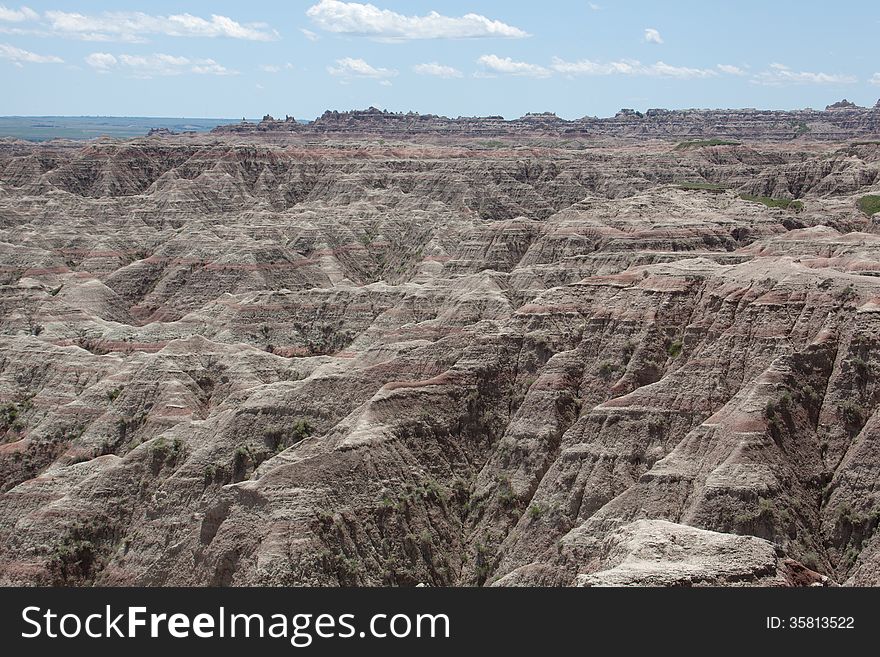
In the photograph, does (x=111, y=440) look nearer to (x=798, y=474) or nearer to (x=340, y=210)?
(x=798, y=474)

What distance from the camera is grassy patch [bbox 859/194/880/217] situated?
13782 centimetres

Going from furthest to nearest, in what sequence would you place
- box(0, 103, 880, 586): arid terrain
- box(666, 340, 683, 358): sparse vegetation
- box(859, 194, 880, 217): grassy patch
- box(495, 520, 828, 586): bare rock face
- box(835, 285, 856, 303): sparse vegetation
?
box(859, 194, 880, 217): grassy patch
box(666, 340, 683, 358): sparse vegetation
box(835, 285, 856, 303): sparse vegetation
box(0, 103, 880, 586): arid terrain
box(495, 520, 828, 586): bare rock face

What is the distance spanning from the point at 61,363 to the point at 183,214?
330 feet

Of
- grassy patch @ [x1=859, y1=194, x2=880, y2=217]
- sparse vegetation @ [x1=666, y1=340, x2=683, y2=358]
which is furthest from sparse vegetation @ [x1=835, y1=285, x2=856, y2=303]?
grassy patch @ [x1=859, y1=194, x2=880, y2=217]

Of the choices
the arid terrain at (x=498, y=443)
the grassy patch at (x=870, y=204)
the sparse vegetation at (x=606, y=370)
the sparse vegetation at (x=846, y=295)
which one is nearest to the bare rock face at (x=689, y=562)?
the arid terrain at (x=498, y=443)

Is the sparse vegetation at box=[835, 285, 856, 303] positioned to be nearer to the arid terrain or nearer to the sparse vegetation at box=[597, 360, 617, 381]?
the arid terrain

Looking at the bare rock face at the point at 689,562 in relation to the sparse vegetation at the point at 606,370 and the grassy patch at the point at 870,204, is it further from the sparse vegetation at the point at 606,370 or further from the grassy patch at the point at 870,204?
the grassy patch at the point at 870,204

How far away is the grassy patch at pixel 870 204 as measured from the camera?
138 meters

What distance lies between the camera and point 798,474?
2191 inches

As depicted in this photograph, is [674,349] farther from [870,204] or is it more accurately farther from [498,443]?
[870,204]

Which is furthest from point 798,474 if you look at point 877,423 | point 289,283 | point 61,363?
point 289,283

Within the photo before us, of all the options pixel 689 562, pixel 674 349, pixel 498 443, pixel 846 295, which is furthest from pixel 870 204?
pixel 689 562

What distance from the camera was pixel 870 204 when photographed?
142m

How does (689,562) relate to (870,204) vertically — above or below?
below
